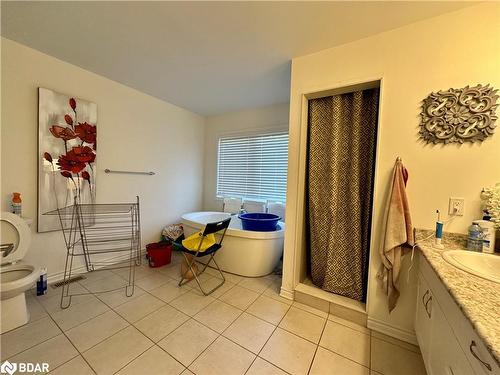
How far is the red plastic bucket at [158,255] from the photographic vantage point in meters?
2.52

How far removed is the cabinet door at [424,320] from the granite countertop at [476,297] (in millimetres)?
269

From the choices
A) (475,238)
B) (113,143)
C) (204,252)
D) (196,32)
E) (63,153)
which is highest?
(196,32)

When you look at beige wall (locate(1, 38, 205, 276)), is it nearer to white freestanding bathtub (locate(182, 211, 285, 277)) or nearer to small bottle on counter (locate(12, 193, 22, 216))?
small bottle on counter (locate(12, 193, 22, 216))

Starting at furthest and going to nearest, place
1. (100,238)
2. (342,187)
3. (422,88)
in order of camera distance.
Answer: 1. (100,238)
2. (342,187)
3. (422,88)

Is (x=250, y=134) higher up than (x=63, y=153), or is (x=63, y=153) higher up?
(x=250, y=134)

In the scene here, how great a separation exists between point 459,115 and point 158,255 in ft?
10.5

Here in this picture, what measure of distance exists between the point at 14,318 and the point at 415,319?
298 cm

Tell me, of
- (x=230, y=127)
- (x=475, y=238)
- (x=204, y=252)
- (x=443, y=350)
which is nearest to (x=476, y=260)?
(x=475, y=238)

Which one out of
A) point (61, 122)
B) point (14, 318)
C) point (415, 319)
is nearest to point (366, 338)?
point (415, 319)

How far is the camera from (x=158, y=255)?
2.54 meters

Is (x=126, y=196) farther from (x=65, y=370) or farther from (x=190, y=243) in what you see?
(x=65, y=370)

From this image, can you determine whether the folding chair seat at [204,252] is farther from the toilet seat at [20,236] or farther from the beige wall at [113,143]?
the toilet seat at [20,236]

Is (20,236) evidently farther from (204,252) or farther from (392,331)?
(392,331)

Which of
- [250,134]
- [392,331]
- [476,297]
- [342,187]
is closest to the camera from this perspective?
[476,297]
